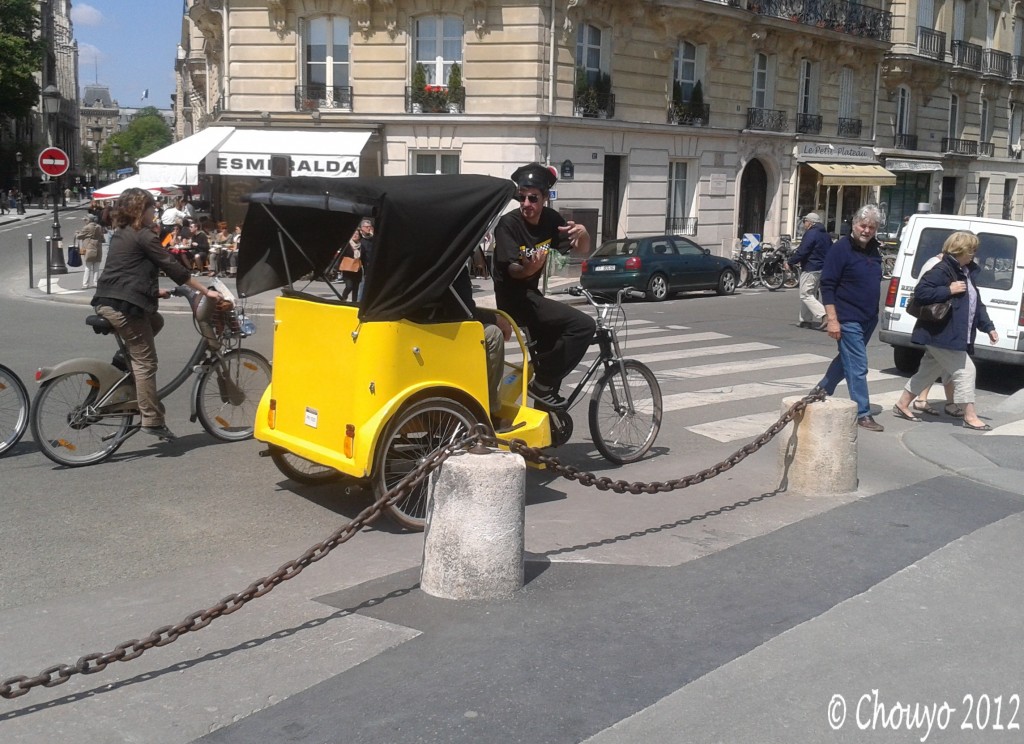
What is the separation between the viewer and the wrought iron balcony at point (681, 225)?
104 ft

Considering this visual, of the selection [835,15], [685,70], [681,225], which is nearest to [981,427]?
[681,225]

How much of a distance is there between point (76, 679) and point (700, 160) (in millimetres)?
29747

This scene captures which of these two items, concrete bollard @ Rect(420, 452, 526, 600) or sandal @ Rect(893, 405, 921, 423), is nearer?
concrete bollard @ Rect(420, 452, 526, 600)

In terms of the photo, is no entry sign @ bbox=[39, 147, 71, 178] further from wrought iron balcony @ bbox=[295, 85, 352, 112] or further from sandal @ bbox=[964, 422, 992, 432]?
sandal @ bbox=[964, 422, 992, 432]

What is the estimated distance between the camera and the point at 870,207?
353 inches

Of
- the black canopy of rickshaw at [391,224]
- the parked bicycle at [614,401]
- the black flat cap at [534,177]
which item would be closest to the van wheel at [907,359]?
Result: the parked bicycle at [614,401]

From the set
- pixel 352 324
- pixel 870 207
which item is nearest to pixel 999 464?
pixel 870 207

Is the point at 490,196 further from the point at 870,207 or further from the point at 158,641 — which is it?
the point at 870,207

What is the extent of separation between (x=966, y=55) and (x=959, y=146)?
3.70m

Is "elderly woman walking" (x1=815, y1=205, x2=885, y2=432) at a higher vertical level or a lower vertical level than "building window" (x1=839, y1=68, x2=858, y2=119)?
lower

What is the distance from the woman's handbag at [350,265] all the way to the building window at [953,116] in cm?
4288

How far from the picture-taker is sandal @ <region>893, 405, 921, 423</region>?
32.5 ft

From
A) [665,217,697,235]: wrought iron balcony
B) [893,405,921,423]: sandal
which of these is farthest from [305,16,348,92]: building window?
[893,405,921,423]: sandal

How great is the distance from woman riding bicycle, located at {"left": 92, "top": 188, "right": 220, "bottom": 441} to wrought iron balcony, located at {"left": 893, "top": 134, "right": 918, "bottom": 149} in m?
39.0
